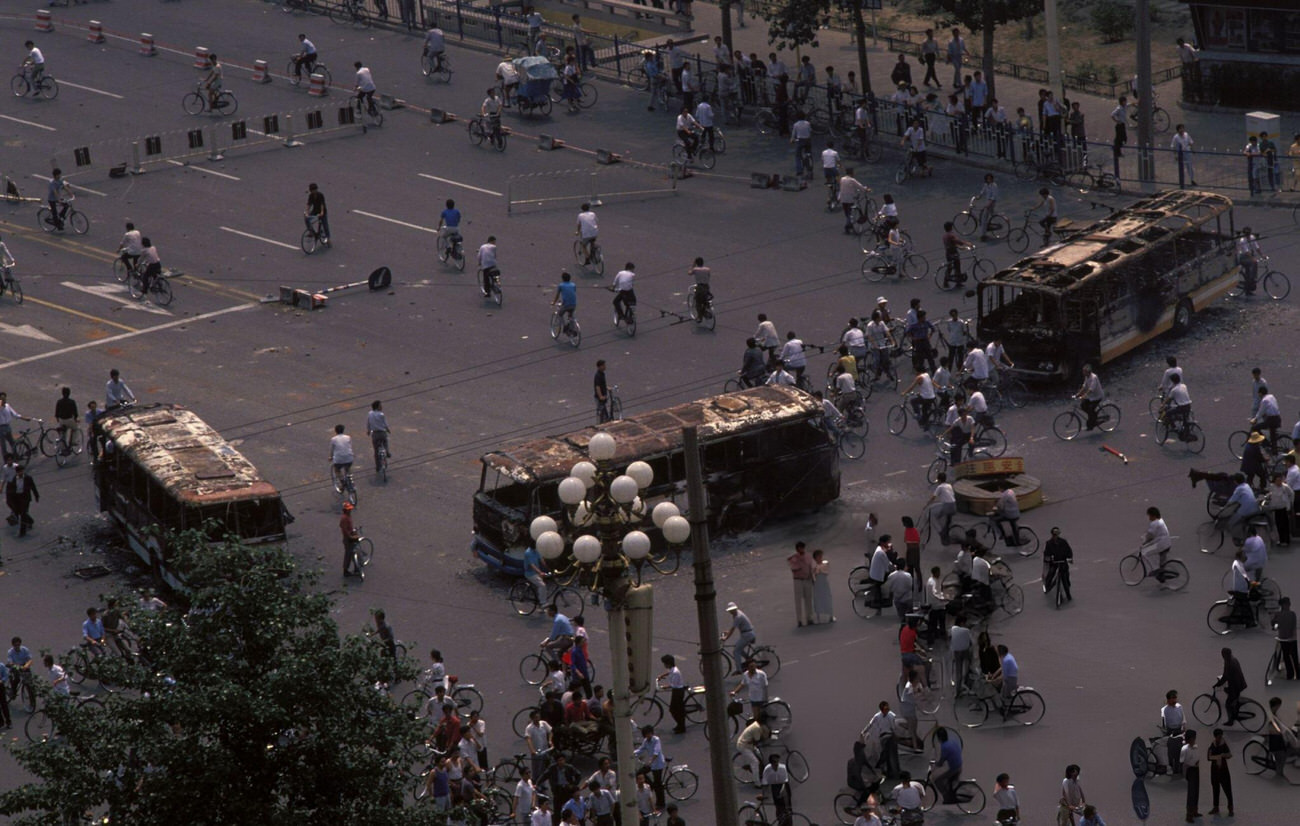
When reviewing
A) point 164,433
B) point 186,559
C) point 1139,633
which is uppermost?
point 186,559

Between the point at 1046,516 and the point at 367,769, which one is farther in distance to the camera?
the point at 1046,516

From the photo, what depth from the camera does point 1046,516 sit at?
38812mm

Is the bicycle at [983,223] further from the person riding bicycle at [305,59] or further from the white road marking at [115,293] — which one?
the person riding bicycle at [305,59]

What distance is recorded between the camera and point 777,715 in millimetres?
32562

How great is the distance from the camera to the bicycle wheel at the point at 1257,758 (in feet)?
100

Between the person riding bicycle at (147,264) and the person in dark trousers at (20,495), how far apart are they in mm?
10624

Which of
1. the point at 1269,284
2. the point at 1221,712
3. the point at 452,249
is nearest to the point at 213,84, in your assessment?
the point at 452,249

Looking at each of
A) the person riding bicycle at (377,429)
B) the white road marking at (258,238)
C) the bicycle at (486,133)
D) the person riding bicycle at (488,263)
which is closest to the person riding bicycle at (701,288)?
the person riding bicycle at (488,263)

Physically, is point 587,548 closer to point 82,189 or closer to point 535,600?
point 535,600

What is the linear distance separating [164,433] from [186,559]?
623 inches

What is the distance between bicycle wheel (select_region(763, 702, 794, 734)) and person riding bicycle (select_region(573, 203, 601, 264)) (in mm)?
20072

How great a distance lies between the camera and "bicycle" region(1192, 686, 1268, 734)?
3147cm

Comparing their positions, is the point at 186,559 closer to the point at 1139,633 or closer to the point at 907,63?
the point at 1139,633

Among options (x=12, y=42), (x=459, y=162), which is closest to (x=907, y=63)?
(x=459, y=162)
